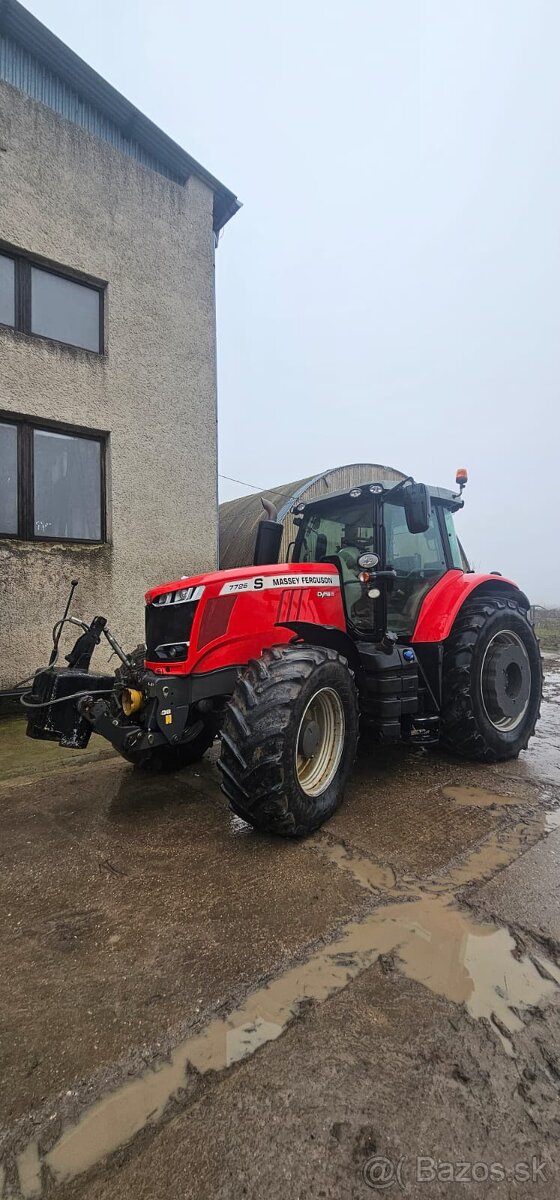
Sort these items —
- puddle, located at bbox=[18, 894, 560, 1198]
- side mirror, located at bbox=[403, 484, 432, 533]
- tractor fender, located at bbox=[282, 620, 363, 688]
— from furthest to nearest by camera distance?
side mirror, located at bbox=[403, 484, 432, 533] → tractor fender, located at bbox=[282, 620, 363, 688] → puddle, located at bbox=[18, 894, 560, 1198]

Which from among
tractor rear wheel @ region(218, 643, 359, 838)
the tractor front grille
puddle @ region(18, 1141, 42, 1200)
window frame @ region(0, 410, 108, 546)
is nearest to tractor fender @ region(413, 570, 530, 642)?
tractor rear wheel @ region(218, 643, 359, 838)

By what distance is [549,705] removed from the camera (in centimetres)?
656

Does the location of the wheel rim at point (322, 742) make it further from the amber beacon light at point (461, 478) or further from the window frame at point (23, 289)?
the window frame at point (23, 289)

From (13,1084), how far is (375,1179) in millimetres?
961

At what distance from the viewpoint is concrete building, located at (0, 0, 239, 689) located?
6.05 m

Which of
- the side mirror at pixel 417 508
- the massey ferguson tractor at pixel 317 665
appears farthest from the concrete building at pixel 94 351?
the side mirror at pixel 417 508

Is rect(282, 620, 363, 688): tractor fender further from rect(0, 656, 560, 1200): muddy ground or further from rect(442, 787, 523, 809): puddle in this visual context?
rect(0, 656, 560, 1200): muddy ground

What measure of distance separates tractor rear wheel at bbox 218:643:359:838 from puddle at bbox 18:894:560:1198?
0.69m

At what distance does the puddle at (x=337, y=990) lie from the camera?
4.32 feet

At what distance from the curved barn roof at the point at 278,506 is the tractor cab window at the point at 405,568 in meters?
6.06

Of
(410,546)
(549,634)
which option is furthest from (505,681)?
(549,634)

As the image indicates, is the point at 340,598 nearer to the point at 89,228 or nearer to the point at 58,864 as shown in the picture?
the point at 58,864

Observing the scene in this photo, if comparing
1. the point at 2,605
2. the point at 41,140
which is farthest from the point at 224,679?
the point at 41,140

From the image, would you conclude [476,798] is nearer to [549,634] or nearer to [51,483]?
[51,483]
